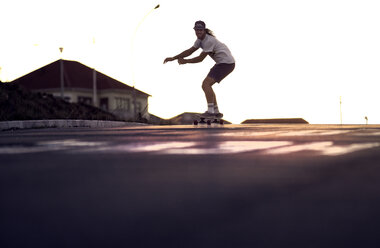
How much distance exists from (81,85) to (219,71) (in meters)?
51.4

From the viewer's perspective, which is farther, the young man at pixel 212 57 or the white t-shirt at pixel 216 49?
the white t-shirt at pixel 216 49

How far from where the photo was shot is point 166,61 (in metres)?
13.1

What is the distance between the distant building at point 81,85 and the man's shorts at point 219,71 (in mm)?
47737

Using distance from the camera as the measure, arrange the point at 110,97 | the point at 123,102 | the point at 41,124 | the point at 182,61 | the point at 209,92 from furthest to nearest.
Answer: the point at 123,102, the point at 110,97, the point at 41,124, the point at 209,92, the point at 182,61

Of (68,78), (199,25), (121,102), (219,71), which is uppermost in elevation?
(68,78)

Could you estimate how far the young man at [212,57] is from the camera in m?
13.2

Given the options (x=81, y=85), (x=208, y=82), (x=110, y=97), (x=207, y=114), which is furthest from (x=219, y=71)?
(x=110, y=97)

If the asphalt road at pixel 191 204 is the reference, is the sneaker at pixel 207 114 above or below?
above

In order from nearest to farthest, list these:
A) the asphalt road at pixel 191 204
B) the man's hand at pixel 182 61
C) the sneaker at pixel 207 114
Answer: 1. the asphalt road at pixel 191 204
2. the man's hand at pixel 182 61
3. the sneaker at pixel 207 114

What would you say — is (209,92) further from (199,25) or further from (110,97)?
(110,97)

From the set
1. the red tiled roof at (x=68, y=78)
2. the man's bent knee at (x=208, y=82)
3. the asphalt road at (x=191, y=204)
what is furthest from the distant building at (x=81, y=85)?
the asphalt road at (x=191, y=204)

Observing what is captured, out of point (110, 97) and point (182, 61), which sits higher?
point (110, 97)

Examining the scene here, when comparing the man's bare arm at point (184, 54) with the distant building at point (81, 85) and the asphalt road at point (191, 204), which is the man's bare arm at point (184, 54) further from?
the distant building at point (81, 85)

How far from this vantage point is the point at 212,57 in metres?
13.8
